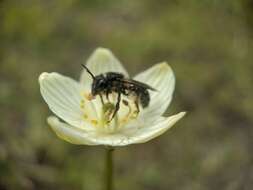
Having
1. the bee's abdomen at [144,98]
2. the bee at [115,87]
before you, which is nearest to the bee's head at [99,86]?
the bee at [115,87]

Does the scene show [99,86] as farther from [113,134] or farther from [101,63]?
[101,63]

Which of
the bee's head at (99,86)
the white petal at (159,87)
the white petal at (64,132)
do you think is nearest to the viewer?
the white petal at (64,132)

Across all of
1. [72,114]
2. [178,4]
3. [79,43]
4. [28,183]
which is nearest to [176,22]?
[178,4]

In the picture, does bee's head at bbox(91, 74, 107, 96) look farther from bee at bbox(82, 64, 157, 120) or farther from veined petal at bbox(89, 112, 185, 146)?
veined petal at bbox(89, 112, 185, 146)

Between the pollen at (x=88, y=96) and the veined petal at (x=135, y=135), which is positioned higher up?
the pollen at (x=88, y=96)

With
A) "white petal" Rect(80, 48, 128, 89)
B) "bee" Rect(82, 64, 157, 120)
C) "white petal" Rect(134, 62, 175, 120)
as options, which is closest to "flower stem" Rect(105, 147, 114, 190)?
"bee" Rect(82, 64, 157, 120)

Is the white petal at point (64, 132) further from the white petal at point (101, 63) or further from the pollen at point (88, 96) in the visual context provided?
the white petal at point (101, 63)

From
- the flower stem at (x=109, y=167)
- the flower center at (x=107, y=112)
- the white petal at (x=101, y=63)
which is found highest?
the white petal at (x=101, y=63)
